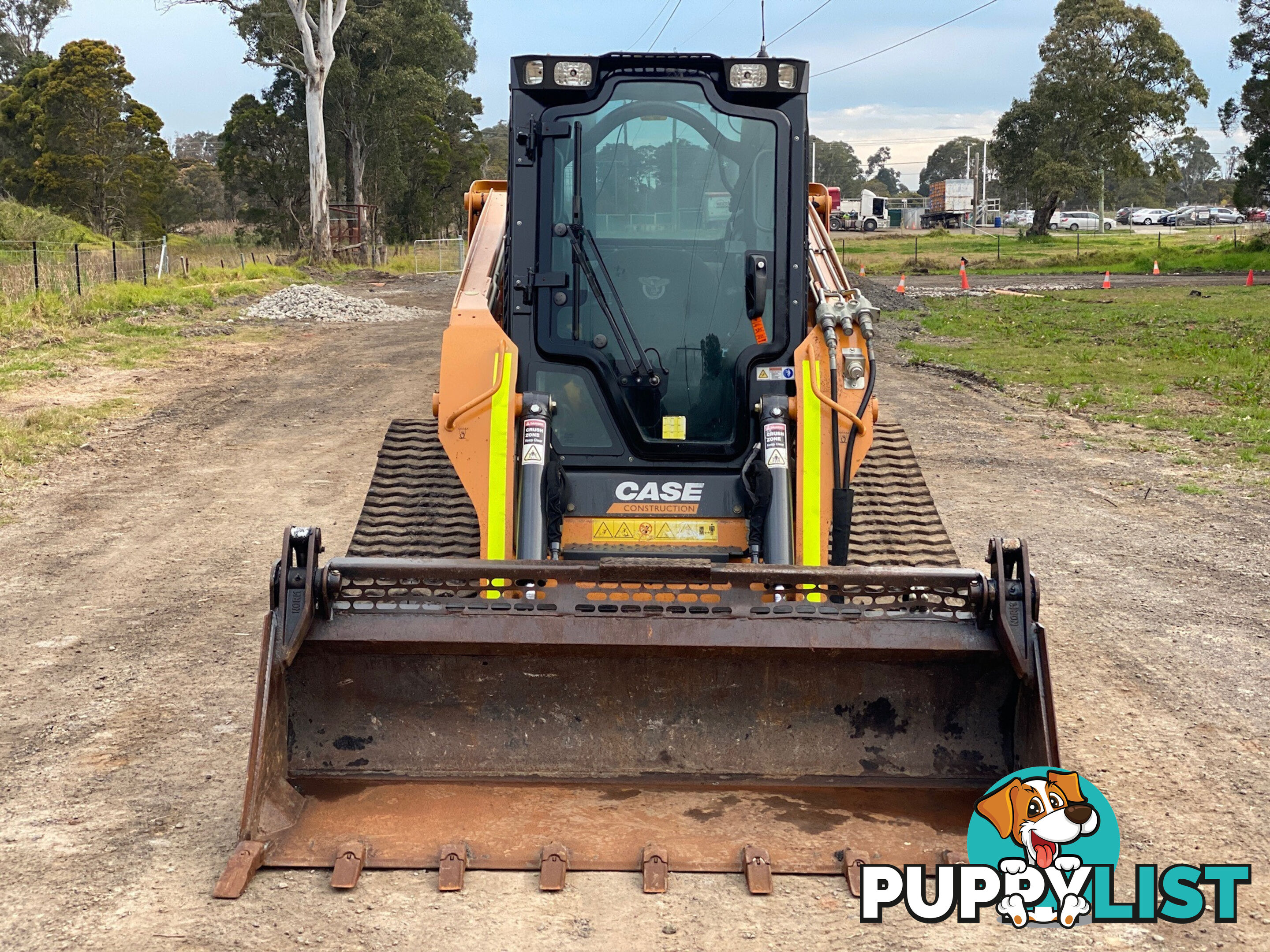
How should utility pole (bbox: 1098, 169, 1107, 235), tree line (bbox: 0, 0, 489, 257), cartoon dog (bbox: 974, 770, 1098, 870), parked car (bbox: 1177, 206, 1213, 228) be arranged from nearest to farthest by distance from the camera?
cartoon dog (bbox: 974, 770, 1098, 870) → tree line (bbox: 0, 0, 489, 257) → utility pole (bbox: 1098, 169, 1107, 235) → parked car (bbox: 1177, 206, 1213, 228)

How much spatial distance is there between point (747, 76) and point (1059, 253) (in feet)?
149

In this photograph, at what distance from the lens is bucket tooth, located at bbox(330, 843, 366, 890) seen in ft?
12.5

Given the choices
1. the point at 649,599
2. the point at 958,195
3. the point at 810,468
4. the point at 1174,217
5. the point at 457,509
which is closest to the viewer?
the point at 649,599

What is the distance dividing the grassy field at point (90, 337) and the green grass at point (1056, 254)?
18725 mm

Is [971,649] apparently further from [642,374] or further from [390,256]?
[390,256]

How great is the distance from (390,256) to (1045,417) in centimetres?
3888

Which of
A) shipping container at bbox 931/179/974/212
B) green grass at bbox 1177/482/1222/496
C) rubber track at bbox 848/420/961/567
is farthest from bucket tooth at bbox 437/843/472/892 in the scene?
shipping container at bbox 931/179/974/212

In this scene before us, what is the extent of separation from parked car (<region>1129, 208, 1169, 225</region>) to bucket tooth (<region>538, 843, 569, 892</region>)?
3167 inches

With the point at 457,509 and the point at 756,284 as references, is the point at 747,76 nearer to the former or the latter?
the point at 756,284

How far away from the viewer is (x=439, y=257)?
144 feet

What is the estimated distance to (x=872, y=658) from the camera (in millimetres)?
4363

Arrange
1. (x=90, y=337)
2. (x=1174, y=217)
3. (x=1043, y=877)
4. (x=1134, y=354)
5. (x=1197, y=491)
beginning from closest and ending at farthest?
(x=1043, y=877) < (x=1197, y=491) < (x=1134, y=354) < (x=90, y=337) < (x=1174, y=217)

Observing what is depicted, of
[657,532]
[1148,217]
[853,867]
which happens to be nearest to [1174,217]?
[1148,217]

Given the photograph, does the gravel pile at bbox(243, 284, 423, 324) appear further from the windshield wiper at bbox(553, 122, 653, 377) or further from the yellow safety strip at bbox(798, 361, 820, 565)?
the yellow safety strip at bbox(798, 361, 820, 565)
